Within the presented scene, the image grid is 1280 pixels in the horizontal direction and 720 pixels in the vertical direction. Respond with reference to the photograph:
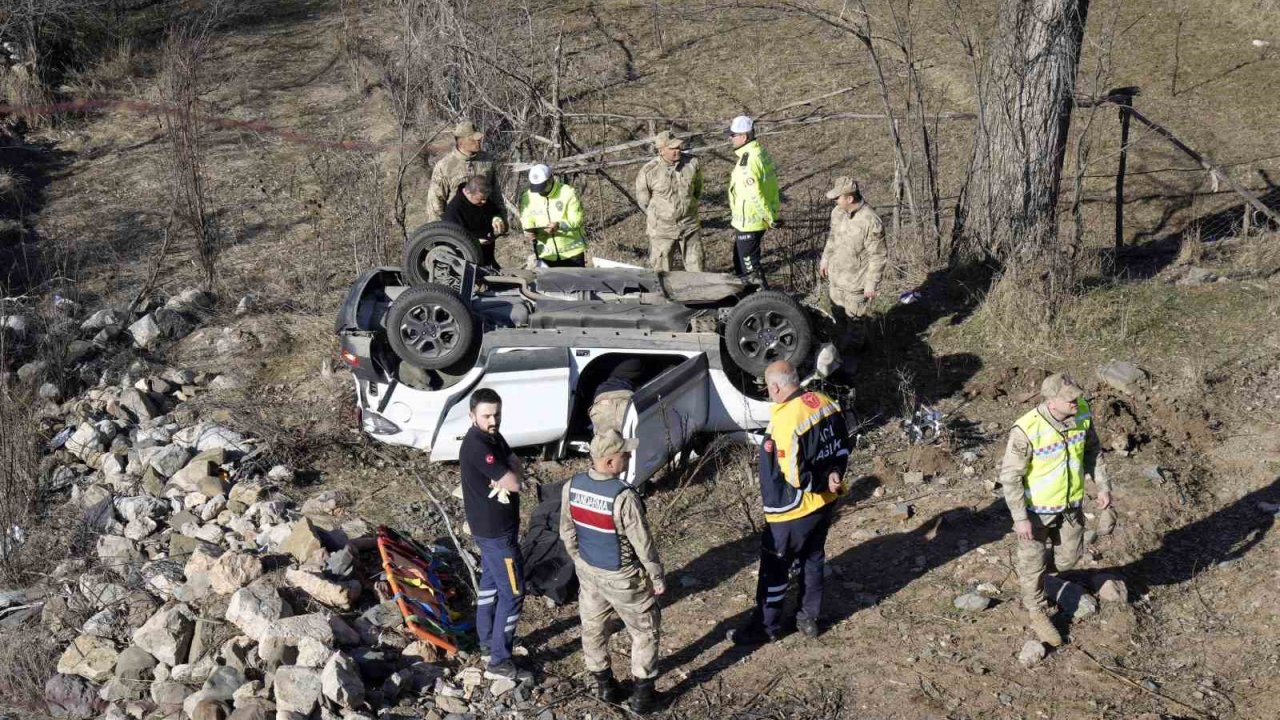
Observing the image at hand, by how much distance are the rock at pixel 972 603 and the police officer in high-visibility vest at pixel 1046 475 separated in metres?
0.30

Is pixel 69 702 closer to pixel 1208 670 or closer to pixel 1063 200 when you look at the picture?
pixel 1208 670

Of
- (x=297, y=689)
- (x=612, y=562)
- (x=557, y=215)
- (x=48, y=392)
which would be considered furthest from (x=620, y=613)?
(x=48, y=392)

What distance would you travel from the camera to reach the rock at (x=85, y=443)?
8914 mm

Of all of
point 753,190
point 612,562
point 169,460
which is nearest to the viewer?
point 612,562

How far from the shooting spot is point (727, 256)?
11.8 metres

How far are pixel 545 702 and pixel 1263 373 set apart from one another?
5.85 m

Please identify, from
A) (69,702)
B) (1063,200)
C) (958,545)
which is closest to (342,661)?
(69,702)

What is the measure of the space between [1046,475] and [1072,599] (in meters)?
0.81

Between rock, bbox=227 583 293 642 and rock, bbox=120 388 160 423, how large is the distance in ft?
12.0

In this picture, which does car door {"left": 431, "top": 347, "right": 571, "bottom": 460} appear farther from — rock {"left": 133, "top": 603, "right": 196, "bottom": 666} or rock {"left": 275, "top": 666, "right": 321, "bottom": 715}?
rock {"left": 275, "top": 666, "right": 321, "bottom": 715}

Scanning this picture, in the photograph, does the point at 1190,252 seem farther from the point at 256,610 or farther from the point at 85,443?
the point at 85,443

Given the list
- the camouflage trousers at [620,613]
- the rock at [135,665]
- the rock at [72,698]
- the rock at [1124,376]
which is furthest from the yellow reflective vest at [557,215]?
the rock at [72,698]

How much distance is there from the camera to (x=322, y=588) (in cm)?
640

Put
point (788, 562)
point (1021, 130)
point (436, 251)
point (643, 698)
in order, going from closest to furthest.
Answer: point (643, 698)
point (788, 562)
point (436, 251)
point (1021, 130)
